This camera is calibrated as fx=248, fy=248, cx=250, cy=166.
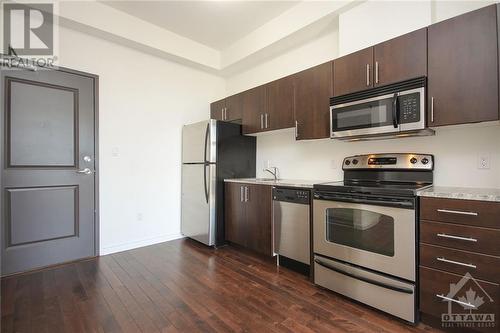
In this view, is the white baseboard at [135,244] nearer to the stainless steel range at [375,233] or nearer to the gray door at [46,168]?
the gray door at [46,168]

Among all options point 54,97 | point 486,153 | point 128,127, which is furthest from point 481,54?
point 54,97

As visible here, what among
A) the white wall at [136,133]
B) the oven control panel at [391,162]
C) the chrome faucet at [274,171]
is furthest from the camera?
the chrome faucet at [274,171]

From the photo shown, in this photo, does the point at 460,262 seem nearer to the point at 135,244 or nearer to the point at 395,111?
the point at 395,111

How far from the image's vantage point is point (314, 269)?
2.27 m

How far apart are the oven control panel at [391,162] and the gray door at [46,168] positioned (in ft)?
9.85

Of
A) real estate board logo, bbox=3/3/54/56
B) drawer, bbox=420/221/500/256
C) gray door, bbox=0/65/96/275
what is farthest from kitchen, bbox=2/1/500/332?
real estate board logo, bbox=3/3/54/56

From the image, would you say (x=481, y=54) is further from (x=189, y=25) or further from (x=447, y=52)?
(x=189, y=25)

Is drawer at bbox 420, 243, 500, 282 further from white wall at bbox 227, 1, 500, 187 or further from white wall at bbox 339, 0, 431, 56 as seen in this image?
white wall at bbox 339, 0, 431, 56

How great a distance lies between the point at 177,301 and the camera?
6.64 feet

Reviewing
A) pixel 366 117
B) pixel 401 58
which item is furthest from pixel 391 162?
pixel 401 58

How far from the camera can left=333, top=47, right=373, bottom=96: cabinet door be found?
2188 mm

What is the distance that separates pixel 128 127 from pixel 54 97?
Result: 2.67ft

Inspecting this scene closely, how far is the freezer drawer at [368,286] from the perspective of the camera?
1711 millimetres

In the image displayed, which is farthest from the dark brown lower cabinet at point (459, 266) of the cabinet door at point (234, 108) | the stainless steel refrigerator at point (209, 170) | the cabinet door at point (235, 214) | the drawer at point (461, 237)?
the cabinet door at point (234, 108)
